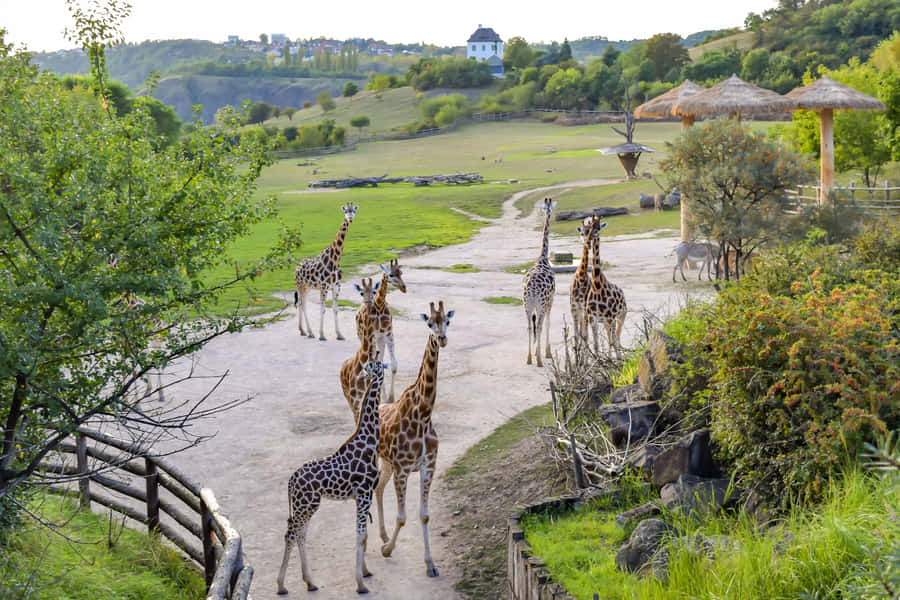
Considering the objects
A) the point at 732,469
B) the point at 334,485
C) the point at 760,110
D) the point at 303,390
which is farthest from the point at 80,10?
the point at 760,110

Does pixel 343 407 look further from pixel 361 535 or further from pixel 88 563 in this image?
pixel 88 563

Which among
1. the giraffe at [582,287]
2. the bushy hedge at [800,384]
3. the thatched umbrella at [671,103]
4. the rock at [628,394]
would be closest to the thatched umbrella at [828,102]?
the thatched umbrella at [671,103]

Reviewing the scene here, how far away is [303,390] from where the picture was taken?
14586 millimetres

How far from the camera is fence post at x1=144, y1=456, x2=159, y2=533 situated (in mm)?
8906

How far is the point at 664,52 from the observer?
9869cm

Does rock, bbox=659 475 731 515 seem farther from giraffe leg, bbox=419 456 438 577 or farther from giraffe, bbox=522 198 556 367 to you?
giraffe, bbox=522 198 556 367

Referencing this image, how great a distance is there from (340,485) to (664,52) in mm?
98962

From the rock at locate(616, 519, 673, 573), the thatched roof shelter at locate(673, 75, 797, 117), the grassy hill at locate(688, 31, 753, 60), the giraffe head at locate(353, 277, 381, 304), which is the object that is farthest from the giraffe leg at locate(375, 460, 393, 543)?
the grassy hill at locate(688, 31, 753, 60)

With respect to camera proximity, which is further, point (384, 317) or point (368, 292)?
point (368, 292)

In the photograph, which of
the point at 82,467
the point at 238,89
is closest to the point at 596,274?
the point at 82,467

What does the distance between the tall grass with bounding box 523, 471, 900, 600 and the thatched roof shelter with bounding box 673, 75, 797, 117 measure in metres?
20.1

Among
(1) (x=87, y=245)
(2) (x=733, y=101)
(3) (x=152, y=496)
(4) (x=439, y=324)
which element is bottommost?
(3) (x=152, y=496)

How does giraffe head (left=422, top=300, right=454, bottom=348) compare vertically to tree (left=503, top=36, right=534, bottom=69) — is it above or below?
below

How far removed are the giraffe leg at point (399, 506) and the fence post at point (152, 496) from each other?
98.4 inches
